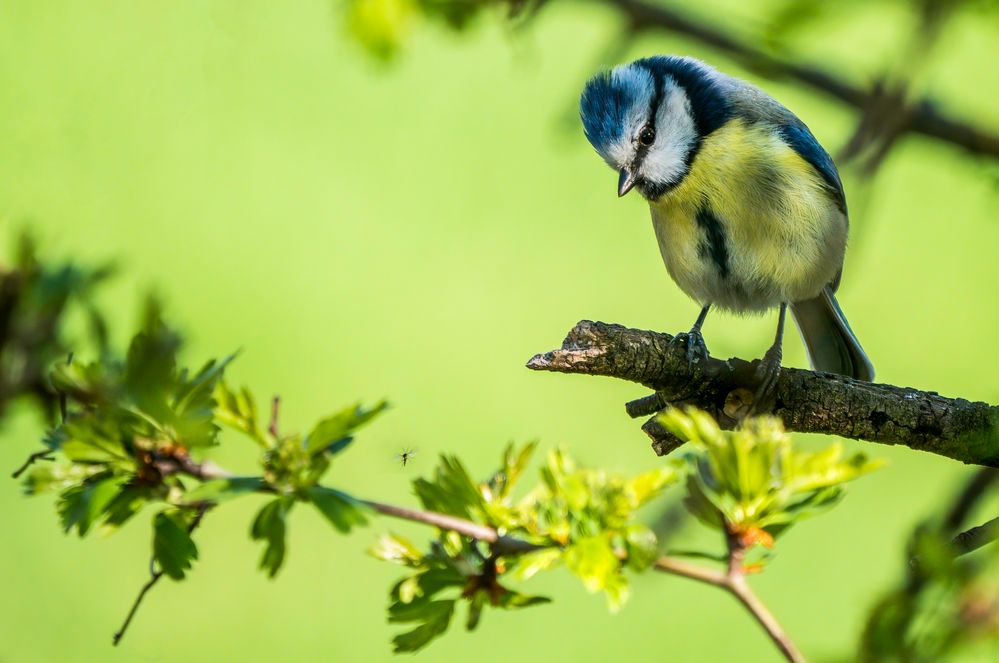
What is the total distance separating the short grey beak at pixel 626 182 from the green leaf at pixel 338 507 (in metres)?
0.85

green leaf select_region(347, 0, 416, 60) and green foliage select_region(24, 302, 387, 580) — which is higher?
green leaf select_region(347, 0, 416, 60)

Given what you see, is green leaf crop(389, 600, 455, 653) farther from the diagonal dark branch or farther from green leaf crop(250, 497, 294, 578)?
the diagonal dark branch

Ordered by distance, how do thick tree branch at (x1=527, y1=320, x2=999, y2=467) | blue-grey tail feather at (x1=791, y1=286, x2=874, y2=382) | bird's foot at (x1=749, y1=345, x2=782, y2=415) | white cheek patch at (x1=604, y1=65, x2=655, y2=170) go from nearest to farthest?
1. thick tree branch at (x1=527, y1=320, x2=999, y2=467)
2. bird's foot at (x1=749, y1=345, x2=782, y2=415)
3. white cheek patch at (x1=604, y1=65, x2=655, y2=170)
4. blue-grey tail feather at (x1=791, y1=286, x2=874, y2=382)

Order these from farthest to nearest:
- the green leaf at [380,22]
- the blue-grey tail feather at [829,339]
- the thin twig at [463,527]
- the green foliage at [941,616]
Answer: the blue-grey tail feather at [829,339] < the green leaf at [380,22] < the thin twig at [463,527] < the green foliage at [941,616]

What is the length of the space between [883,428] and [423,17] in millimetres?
459

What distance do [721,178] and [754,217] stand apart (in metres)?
0.06

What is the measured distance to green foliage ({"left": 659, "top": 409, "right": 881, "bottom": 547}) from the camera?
426 mm

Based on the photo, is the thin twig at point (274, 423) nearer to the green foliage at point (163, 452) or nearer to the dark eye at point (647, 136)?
the green foliage at point (163, 452)

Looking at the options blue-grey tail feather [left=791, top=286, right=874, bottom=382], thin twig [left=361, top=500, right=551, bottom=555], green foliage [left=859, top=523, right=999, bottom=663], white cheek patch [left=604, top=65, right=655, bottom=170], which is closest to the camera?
green foliage [left=859, top=523, right=999, bottom=663]

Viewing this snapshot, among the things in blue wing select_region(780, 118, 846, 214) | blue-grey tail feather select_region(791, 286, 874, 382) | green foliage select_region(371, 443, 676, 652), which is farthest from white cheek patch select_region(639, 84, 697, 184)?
green foliage select_region(371, 443, 676, 652)

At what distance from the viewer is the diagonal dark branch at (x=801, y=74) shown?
1.68 feet

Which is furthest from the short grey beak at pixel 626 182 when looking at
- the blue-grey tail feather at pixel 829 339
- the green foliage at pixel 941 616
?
the green foliage at pixel 941 616

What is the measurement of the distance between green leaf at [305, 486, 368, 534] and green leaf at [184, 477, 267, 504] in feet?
0.07

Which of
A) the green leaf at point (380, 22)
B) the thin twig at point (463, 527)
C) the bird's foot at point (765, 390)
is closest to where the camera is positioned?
the thin twig at point (463, 527)
